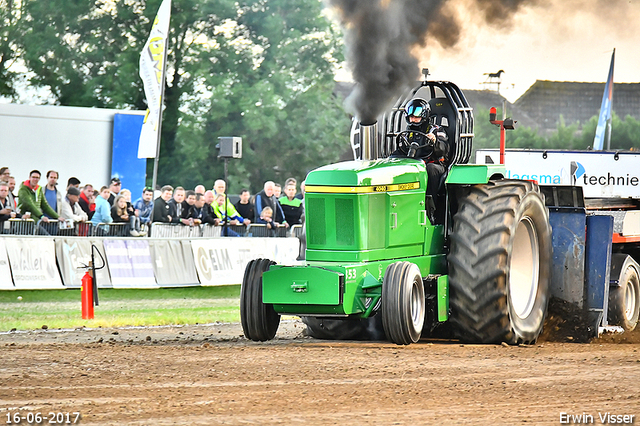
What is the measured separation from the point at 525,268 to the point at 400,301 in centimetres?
216

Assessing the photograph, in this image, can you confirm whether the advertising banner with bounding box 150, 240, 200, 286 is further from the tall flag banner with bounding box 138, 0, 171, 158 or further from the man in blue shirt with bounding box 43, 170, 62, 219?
the tall flag banner with bounding box 138, 0, 171, 158

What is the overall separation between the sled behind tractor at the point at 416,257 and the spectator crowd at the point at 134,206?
6.95 m

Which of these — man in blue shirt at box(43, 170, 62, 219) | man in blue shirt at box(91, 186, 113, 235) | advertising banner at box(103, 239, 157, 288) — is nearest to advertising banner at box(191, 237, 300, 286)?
advertising banner at box(103, 239, 157, 288)

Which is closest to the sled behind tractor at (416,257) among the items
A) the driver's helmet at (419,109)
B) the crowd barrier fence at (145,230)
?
the driver's helmet at (419,109)

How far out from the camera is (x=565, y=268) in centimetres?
1088

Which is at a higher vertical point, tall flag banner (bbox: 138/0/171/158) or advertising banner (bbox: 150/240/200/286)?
tall flag banner (bbox: 138/0/171/158)

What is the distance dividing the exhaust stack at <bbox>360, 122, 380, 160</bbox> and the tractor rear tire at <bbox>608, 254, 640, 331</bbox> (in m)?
3.37

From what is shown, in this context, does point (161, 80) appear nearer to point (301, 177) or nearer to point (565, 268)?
point (565, 268)

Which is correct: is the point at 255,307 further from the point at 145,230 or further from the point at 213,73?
the point at 213,73

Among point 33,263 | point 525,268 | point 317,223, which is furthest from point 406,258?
point 33,263

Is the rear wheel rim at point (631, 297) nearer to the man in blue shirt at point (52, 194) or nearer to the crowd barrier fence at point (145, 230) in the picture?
the crowd barrier fence at point (145, 230)

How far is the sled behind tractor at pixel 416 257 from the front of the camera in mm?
9227

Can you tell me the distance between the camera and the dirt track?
6.17 meters

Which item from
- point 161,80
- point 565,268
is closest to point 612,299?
point 565,268
